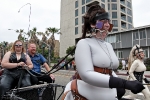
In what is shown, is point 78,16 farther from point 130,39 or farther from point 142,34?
point 142,34

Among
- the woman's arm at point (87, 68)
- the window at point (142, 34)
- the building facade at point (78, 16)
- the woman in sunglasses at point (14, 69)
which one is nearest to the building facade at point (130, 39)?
the window at point (142, 34)

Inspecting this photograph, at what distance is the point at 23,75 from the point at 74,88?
1.64 metres

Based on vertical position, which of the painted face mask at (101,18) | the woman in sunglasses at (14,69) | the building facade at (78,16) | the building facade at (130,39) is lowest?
the woman in sunglasses at (14,69)

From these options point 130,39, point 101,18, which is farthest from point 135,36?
point 101,18

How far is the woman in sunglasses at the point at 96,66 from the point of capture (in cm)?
144

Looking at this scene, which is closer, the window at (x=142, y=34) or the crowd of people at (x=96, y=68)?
the crowd of people at (x=96, y=68)

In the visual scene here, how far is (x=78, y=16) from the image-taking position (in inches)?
2170

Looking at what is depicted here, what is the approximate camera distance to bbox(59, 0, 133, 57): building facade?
2169 inches

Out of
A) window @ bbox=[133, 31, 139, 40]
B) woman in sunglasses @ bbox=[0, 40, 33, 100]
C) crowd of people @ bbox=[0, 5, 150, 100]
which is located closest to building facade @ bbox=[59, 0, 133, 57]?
window @ bbox=[133, 31, 139, 40]

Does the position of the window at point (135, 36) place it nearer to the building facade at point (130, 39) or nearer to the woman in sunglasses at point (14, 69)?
the building facade at point (130, 39)

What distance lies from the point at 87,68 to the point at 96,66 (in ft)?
0.43

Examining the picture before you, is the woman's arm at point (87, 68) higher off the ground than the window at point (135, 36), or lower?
lower

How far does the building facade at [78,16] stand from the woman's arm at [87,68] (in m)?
52.2

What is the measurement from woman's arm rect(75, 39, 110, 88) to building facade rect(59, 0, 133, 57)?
5220 cm
